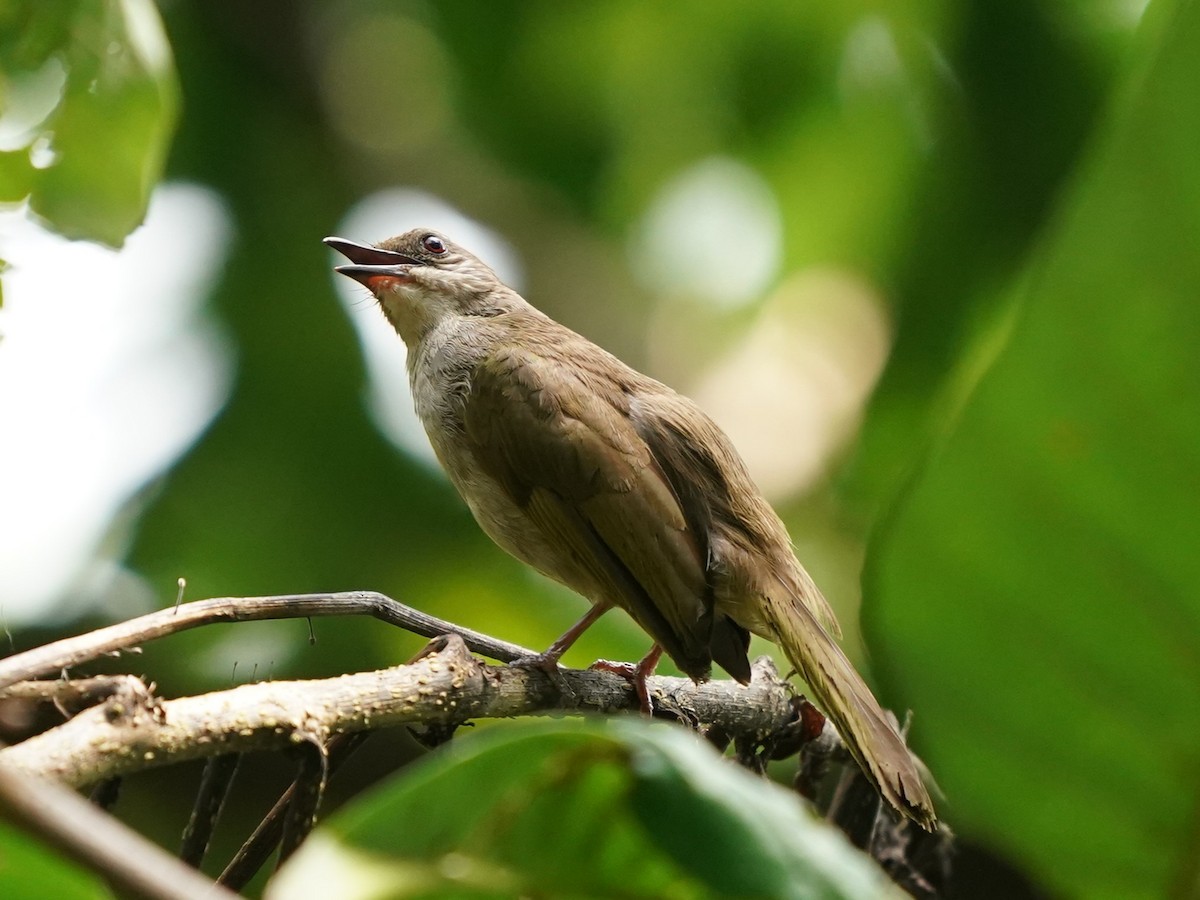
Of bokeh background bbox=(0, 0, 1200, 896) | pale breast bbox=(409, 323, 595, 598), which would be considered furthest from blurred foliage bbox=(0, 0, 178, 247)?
pale breast bbox=(409, 323, 595, 598)

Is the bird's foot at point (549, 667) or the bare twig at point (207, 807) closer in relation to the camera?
the bare twig at point (207, 807)

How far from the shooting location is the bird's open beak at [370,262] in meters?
5.22

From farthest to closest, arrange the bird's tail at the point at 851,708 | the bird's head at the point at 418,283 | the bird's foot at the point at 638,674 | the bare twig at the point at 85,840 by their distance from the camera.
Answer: the bird's head at the point at 418,283
the bird's foot at the point at 638,674
the bird's tail at the point at 851,708
the bare twig at the point at 85,840

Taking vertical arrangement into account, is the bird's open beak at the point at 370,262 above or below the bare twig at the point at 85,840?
above

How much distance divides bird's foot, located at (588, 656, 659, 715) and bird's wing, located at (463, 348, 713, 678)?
0.13 meters

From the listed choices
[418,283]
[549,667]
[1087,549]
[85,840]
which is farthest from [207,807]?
[418,283]

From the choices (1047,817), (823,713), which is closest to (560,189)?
(823,713)

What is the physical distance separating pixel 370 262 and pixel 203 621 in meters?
3.87

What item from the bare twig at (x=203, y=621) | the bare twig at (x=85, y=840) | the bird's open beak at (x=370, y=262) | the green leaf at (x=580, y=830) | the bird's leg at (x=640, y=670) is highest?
the bird's open beak at (x=370, y=262)

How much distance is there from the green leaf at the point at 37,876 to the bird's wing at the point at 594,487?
2.78m

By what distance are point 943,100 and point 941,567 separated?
4.69 meters

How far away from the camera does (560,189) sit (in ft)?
22.2

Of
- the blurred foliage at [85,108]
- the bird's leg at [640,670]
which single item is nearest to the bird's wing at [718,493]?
the bird's leg at [640,670]

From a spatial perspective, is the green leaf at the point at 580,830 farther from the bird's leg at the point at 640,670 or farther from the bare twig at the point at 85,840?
the bird's leg at the point at 640,670
